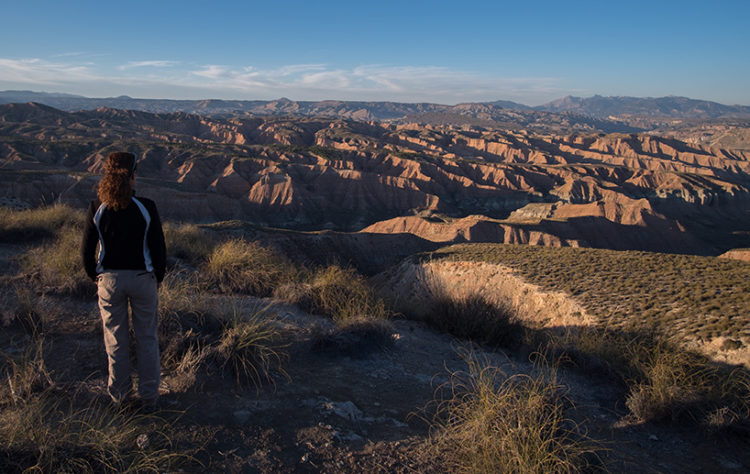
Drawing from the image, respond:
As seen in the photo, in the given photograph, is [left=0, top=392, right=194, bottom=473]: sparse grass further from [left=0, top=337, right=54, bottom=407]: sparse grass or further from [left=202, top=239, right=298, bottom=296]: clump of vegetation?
[left=202, top=239, right=298, bottom=296]: clump of vegetation

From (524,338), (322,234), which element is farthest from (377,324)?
(322,234)

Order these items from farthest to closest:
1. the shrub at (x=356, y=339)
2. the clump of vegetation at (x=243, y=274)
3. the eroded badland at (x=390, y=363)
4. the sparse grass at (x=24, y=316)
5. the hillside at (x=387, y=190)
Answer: the hillside at (x=387, y=190) < the clump of vegetation at (x=243, y=274) < the shrub at (x=356, y=339) < the sparse grass at (x=24, y=316) < the eroded badland at (x=390, y=363)

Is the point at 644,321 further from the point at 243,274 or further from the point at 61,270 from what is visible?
the point at 61,270

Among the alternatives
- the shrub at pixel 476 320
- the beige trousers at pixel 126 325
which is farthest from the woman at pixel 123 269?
the shrub at pixel 476 320

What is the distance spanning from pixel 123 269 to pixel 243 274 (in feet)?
12.2

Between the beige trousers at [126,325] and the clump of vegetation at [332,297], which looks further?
the clump of vegetation at [332,297]

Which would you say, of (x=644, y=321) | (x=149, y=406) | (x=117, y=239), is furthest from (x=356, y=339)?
(x=644, y=321)

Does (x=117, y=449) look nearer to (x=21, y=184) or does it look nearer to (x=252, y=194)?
(x=21, y=184)

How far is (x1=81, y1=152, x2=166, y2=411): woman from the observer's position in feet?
10.1

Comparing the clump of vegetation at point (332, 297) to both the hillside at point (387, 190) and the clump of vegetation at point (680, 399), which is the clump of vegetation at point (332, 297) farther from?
the hillside at point (387, 190)

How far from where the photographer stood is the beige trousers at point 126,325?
3092mm

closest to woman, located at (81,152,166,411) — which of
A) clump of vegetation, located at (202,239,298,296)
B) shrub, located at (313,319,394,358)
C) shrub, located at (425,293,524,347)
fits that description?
shrub, located at (313,319,394,358)

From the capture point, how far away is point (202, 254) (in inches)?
331

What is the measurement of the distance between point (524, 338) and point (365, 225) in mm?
49694
